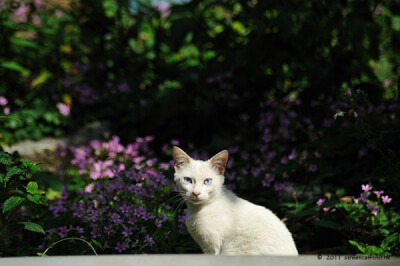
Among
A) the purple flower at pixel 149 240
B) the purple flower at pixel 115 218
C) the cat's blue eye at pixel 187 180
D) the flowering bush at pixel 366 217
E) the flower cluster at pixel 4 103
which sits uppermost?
the flower cluster at pixel 4 103

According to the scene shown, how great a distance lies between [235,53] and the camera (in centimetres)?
470

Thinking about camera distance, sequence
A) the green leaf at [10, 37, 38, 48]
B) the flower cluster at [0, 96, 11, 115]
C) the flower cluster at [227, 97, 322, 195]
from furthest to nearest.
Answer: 1. the green leaf at [10, 37, 38, 48]
2. the flower cluster at [227, 97, 322, 195]
3. the flower cluster at [0, 96, 11, 115]

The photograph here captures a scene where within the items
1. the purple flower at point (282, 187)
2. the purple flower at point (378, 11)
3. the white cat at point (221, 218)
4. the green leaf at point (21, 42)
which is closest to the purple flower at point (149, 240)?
the white cat at point (221, 218)

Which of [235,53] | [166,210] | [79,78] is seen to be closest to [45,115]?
[79,78]

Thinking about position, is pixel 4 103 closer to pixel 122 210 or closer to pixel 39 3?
pixel 122 210

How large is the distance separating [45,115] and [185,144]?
151 centimetres

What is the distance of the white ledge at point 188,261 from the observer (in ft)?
6.95

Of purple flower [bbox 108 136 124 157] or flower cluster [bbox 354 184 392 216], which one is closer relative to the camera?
flower cluster [bbox 354 184 392 216]

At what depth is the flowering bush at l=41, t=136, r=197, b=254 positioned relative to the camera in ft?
10.0

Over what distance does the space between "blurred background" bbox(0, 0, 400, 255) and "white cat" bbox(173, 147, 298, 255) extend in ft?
1.59

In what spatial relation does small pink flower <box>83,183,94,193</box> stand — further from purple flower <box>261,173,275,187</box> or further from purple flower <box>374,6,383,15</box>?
purple flower <box>374,6,383,15</box>

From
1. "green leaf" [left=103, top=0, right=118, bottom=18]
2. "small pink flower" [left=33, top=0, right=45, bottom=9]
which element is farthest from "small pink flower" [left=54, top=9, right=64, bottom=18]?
"green leaf" [left=103, top=0, right=118, bottom=18]

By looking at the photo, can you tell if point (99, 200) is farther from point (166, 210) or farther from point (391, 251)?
point (391, 251)

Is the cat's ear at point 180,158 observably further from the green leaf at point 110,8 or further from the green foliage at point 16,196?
the green leaf at point 110,8
